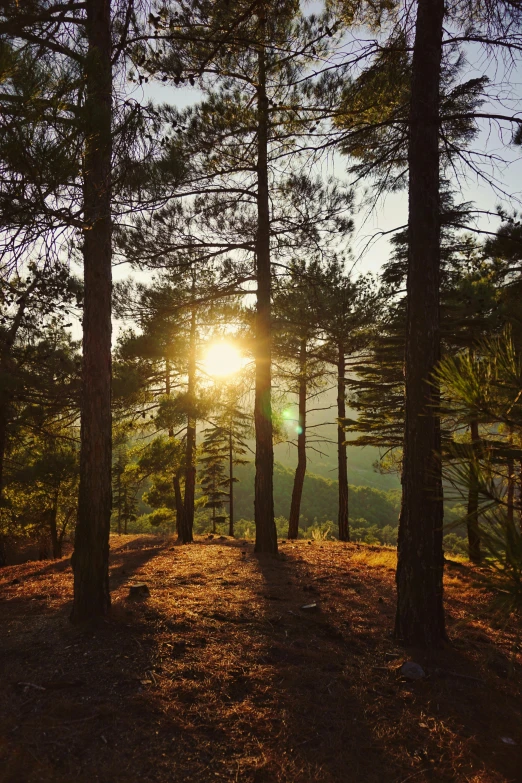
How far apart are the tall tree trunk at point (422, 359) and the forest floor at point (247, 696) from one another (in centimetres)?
49

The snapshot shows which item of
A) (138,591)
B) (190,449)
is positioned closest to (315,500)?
(190,449)

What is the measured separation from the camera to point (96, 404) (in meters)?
4.98

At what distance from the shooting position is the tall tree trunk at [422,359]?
468cm

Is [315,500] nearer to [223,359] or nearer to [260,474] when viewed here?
[223,359]

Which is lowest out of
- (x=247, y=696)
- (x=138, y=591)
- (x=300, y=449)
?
(x=138, y=591)

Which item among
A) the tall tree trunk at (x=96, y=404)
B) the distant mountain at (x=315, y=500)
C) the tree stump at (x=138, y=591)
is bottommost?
the distant mountain at (x=315, y=500)

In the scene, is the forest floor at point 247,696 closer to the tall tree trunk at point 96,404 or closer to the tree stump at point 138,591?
the tree stump at point 138,591

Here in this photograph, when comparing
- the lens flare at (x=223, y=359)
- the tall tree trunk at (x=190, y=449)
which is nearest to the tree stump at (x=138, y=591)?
the lens flare at (x=223, y=359)

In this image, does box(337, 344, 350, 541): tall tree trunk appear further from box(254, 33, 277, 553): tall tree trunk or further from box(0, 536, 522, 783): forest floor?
box(0, 536, 522, 783): forest floor

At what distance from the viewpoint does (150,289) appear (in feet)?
36.5

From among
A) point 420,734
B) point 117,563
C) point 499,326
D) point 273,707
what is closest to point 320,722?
point 273,707

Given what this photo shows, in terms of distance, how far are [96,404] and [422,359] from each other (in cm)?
362

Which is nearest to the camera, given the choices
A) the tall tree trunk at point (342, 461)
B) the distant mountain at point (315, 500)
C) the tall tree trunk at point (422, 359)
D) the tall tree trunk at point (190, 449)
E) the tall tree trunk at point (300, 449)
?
the tall tree trunk at point (422, 359)

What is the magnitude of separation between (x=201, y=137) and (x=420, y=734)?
9.01m
